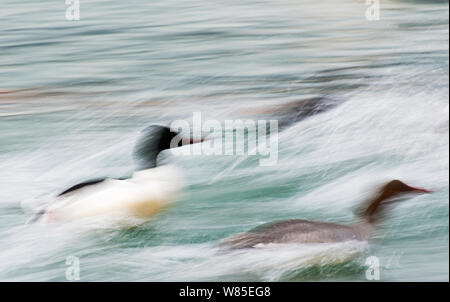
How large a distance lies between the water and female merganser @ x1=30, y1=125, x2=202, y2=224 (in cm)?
4

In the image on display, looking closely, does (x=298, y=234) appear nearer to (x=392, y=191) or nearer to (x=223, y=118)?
(x=392, y=191)

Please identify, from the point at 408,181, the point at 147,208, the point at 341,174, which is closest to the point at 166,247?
the point at 147,208

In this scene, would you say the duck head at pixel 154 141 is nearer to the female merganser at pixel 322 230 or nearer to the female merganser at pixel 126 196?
the female merganser at pixel 126 196

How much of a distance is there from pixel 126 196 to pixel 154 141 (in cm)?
21

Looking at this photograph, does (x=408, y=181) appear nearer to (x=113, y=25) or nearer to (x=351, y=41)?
(x=351, y=41)

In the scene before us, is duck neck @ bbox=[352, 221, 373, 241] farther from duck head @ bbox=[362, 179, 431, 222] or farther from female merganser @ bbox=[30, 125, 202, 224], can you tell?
female merganser @ bbox=[30, 125, 202, 224]

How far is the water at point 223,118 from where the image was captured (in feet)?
11.0

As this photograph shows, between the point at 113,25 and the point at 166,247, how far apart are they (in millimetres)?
786

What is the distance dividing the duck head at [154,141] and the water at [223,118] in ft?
0.10

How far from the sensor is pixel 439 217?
3355 millimetres

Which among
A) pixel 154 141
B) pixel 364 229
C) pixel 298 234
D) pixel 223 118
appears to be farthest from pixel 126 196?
pixel 364 229

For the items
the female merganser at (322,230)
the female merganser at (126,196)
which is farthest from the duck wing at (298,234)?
the female merganser at (126,196)

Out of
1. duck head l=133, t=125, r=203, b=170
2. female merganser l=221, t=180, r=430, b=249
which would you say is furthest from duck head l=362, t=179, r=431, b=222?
duck head l=133, t=125, r=203, b=170

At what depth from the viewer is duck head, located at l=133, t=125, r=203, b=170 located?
3408 millimetres
